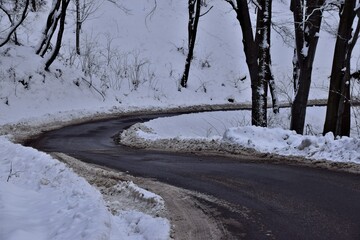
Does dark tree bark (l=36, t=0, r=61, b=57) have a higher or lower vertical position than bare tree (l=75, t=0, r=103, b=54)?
lower

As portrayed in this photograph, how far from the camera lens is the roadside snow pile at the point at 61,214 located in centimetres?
481

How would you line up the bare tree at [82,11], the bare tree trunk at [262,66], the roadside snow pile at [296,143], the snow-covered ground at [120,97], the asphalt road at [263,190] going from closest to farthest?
the asphalt road at [263,190]
the snow-covered ground at [120,97]
the roadside snow pile at [296,143]
the bare tree trunk at [262,66]
the bare tree at [82,11]

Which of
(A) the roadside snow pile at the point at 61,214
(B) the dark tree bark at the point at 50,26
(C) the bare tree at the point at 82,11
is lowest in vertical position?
(A) the roadside snow pile at the point at 61,214

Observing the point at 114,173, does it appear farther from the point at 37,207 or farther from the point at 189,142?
the point at 189,142

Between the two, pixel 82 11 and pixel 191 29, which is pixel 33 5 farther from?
pixel 191 29

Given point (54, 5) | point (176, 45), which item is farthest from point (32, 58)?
point (176, 45)

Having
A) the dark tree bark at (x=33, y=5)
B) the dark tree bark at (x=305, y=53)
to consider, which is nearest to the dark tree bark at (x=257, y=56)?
the dark tree bark at (x=305, y=53)

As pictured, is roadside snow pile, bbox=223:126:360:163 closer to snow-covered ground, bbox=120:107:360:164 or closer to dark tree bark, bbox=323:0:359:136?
snow-covered ground, bbox=120:107:360:164

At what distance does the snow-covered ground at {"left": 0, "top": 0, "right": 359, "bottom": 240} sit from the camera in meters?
5.55

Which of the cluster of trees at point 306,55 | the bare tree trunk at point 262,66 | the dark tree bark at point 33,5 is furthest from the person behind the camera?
the dark tree bark at point 33,5

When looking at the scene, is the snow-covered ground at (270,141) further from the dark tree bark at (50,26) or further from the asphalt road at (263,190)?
the dark tree bark at (50,26)

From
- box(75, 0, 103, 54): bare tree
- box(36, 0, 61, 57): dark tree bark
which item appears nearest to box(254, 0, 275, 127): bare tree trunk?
box(36, 0, 61, 57): dark tree bark

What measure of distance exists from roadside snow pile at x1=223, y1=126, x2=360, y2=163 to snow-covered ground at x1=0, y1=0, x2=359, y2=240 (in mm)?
29

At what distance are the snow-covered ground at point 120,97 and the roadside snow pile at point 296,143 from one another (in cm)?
3
